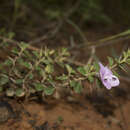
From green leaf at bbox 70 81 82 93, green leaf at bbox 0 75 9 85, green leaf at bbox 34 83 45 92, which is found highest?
green leaf at bbox 0 75 9 85

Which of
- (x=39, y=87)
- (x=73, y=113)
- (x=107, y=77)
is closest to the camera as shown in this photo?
(x=107, y=77)

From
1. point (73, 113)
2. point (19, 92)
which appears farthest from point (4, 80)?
point (73, 113)

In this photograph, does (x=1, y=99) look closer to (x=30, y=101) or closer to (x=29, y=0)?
(x=30, y=101)

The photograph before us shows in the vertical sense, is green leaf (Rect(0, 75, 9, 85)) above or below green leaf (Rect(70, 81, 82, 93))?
above

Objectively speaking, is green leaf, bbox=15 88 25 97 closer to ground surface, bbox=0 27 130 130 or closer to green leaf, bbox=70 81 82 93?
ground surface, bbox=0 27 130 130

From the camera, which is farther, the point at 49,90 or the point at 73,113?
the point at 73,113

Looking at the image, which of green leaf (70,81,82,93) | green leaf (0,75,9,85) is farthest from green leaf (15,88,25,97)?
green leaf (70,81,82,93)

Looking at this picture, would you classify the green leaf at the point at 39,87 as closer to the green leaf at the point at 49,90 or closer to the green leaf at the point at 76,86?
the green leaf at the point at 49,90

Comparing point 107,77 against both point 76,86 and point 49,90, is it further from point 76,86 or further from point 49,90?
point 49,90

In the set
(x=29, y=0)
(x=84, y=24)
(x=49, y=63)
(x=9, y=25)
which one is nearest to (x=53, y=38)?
(x=9, y=25)

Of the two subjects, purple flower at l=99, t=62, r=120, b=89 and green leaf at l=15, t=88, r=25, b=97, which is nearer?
purple flower at l=99, t=62, r=120, b=89

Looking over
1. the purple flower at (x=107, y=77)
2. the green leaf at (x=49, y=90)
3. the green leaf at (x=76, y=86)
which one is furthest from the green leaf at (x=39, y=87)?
the purple flower at (x=107, y=77)
